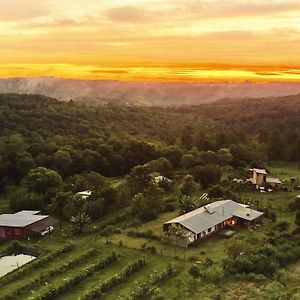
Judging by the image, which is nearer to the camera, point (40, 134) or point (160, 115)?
point (40, 134)

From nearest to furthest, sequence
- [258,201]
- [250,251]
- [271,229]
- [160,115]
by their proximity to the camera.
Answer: [250,251], [271,229], [258,201], [160,115]

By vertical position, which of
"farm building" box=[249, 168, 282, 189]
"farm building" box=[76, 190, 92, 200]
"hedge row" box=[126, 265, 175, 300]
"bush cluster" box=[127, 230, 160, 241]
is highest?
"hedge row" box=[126, 265, 175, 300]

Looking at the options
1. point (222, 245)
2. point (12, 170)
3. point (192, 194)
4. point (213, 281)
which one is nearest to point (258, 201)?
point (192, 194)

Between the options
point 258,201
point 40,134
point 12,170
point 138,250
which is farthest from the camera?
point 40,134

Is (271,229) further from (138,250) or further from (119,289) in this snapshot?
(119,289)

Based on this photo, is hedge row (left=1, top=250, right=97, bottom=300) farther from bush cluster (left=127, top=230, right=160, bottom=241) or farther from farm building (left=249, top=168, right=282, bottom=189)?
farm building (left=249, top=168, right=282, bottom=189)

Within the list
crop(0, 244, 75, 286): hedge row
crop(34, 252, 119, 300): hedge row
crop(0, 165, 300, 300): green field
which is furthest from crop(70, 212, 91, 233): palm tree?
crop(34, 252, 119, 300): hedge row
